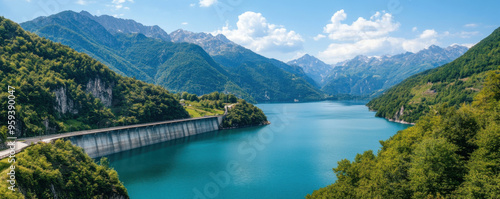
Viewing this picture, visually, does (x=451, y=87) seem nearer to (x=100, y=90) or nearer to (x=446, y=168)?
(x=446, y=168)

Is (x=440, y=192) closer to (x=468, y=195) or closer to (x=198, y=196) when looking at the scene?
(x=468, y=195)

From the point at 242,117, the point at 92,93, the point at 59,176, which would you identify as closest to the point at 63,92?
the point at 92,93

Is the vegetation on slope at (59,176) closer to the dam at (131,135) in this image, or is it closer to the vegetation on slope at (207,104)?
the dam at (131,135)

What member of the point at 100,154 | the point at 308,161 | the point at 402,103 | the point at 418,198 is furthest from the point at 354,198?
the point at 402,103

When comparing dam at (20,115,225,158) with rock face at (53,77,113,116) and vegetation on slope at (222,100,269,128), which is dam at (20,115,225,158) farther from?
rock face at (53,77,113,116)

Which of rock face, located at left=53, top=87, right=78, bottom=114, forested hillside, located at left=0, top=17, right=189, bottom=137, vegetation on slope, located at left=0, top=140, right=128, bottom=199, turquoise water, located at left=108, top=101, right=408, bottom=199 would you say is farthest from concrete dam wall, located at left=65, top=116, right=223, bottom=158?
vegetation on slope, located at left=0, top=140, right=128, bottom=199

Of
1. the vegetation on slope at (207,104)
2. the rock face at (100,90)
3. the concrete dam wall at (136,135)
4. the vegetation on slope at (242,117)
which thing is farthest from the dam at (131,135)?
the rock face at (100,90)
